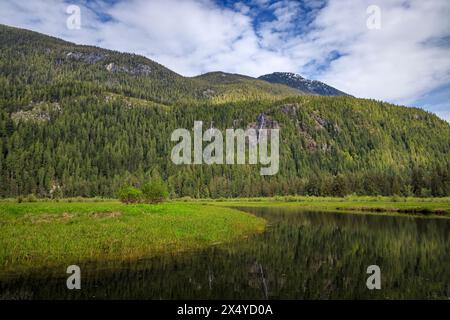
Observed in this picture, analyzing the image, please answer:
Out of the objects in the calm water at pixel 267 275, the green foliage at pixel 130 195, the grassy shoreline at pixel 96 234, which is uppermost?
the green foliage at pixel 130 195

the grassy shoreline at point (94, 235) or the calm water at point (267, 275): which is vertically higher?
the grassy shoreline at point (94, 235)

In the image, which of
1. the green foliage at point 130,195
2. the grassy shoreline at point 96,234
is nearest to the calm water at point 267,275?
the grassy shoreline at point 96,234

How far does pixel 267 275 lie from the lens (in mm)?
25094

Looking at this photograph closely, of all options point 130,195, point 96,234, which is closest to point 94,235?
point 96,234

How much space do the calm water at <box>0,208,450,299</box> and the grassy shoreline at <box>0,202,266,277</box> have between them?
266 cm

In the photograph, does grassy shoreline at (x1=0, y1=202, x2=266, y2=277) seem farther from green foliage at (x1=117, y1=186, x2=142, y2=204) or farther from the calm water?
green foliage at (x1=117, y1=186, x2=142, y2=204)

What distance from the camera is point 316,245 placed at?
129ft

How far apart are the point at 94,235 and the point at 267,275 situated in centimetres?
1755

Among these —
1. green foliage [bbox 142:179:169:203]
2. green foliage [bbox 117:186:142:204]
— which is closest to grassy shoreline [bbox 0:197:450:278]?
green foliage [bbox 142:179:169:203]

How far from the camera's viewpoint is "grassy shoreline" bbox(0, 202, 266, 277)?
26203mm

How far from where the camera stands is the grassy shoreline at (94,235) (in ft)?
86.0

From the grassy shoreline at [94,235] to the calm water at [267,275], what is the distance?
266cm

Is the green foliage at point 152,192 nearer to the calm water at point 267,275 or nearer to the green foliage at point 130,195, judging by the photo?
the green foliage at point 130,195
